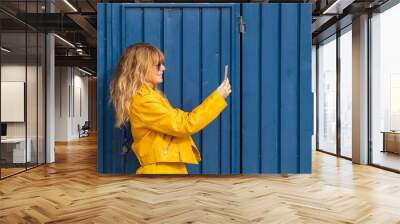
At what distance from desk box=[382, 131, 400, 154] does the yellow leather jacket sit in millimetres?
5171

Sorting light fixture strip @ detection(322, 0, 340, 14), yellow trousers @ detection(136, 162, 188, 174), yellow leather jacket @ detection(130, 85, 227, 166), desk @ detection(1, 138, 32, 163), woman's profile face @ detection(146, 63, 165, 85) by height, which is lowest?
desk @ detection(1, 138, 32, 163)

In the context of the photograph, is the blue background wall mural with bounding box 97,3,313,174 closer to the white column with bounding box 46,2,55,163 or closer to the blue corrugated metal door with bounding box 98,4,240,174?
the blue corrugated metal door with bounding box 98,4,240,174

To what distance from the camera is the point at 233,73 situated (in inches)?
176

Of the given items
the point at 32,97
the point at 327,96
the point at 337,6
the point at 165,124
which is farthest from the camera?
the point at 327,96

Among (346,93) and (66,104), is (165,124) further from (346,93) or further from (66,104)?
(66,104)

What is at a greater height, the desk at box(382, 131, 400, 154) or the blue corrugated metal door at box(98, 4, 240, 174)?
the blue corrugated metal door at box(98, 4, 240, 174)

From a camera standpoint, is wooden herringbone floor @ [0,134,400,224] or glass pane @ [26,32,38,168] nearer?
wooden herringbone floor @ [0,134,400,224]

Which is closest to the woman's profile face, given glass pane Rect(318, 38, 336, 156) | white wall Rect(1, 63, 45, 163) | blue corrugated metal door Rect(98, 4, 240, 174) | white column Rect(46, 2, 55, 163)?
blue corrugated metal door Rect(98, 4, 240, 174)

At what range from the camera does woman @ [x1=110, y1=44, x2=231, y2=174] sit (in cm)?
275

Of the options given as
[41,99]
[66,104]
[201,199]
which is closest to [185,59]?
[201,199]

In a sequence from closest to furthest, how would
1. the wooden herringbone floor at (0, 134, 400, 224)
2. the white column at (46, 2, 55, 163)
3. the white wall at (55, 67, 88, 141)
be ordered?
the wooden herringbone floor at (0, 134, 400, 224) < the white column at (46, 2, 55, 163) < the white wall at (55, 67, 88, 141)

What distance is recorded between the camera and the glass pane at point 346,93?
780cm

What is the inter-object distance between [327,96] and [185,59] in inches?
238

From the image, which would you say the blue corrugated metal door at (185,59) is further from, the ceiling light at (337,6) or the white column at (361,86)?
the white column at (361,86)
